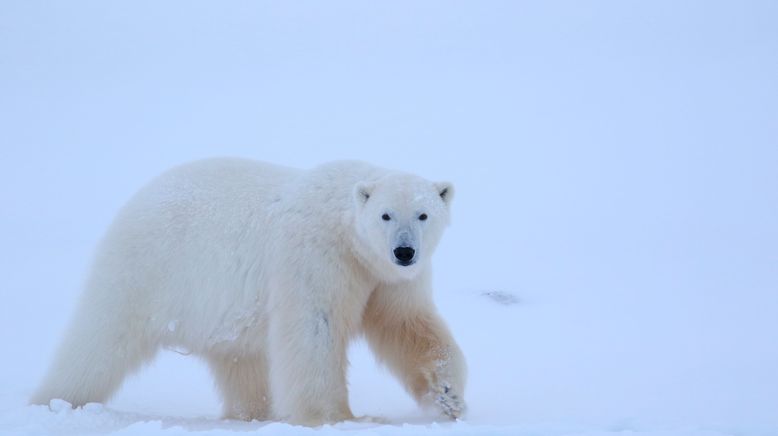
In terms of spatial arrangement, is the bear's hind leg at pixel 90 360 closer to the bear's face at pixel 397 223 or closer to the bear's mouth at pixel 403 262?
the bear's face at pixel 397 223

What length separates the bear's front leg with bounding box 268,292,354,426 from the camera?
460cm

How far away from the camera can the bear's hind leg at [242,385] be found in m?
→ 5.66

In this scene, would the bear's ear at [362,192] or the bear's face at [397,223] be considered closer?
the bear's face at [397,223]

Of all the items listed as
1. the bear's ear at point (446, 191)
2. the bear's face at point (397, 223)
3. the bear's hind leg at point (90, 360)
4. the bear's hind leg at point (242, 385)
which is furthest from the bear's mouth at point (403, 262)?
the bear's hind leg at point (90, 360)

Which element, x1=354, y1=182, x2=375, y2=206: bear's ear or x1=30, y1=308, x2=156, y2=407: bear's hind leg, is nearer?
x1=354, y1=182, x2=375, y2=206: bear's ear

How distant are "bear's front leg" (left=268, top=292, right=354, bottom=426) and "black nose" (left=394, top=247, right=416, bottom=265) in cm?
48

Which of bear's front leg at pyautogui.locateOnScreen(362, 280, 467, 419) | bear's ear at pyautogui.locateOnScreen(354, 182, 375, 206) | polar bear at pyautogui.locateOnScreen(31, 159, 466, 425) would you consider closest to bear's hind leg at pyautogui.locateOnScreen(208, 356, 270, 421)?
polar bear at pyautogui.locateOnScreen(31, 159, 466, 425)

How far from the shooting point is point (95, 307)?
508cm

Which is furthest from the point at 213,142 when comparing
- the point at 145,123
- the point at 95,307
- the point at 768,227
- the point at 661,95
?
the point at 95,307

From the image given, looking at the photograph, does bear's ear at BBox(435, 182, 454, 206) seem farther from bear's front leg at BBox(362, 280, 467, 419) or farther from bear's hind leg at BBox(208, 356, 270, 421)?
bear's hind leg at BBox(208, 356, 270, 421)

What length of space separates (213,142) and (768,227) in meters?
12.2

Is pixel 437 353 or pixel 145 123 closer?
pixel 437 353

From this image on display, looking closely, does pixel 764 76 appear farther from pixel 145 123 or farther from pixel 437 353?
pixel 437 353

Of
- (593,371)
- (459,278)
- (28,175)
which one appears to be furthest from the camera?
(28,175)
